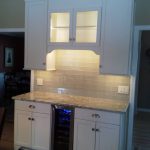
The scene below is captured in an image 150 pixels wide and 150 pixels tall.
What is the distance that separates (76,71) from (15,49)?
5463mm

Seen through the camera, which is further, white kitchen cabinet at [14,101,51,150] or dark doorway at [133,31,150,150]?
dark doorway at [133,31,150,150]

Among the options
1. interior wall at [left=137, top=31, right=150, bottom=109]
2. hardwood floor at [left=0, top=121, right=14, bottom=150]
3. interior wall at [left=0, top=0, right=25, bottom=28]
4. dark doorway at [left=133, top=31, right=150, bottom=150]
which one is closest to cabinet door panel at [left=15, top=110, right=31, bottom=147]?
hardwood floor at [left=0, top=121, right=14, bottom=150]

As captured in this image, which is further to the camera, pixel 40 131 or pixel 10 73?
pixel 10 73

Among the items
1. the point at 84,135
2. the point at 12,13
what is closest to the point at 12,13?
the point at 12,13

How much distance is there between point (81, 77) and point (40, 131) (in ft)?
3.64

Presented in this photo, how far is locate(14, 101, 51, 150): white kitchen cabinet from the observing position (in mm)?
3278

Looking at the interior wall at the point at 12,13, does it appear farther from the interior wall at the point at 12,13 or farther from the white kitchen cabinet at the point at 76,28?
the white kitchen cabinet at the point at 76,28

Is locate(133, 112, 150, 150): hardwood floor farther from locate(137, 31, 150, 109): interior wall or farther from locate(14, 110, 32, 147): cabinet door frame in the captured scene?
locate(14, 110, 32, 147): cabinet door frame

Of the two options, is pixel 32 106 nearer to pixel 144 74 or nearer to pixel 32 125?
pixel 32 125

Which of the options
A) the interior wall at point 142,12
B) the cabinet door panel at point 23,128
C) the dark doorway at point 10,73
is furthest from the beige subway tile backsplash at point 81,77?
the dark doorway at point 10,73

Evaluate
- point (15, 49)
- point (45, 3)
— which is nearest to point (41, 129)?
point (45, 3)

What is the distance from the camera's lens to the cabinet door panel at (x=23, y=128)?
340cm

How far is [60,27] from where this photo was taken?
11.3 ft

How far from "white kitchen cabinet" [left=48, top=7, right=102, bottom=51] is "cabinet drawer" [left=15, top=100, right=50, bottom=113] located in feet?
2.98
